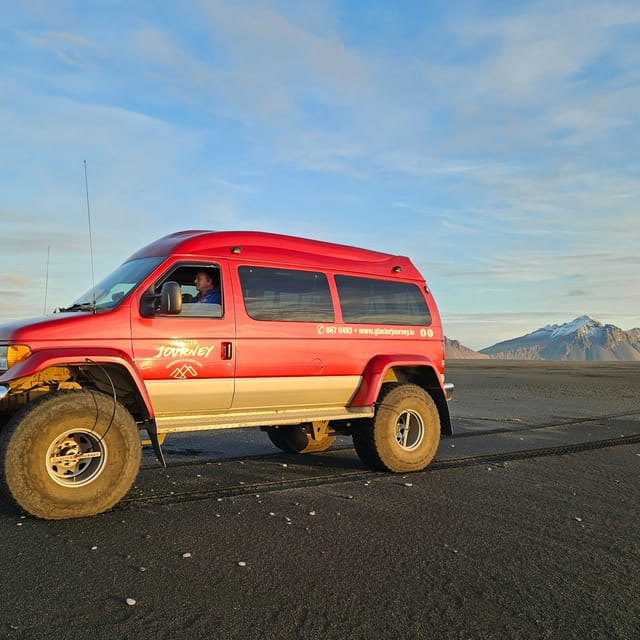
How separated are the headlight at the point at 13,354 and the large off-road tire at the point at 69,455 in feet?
1.28

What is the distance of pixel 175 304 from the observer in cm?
570

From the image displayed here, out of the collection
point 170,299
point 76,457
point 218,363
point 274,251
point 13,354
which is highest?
point 274,251

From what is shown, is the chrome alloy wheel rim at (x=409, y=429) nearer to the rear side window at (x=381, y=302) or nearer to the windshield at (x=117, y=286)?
the rear side window at (x=381, y=302)

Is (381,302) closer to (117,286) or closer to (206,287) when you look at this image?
(206,287)

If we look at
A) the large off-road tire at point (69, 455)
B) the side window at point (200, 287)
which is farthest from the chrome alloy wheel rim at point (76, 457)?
the side window at point (200, 287)

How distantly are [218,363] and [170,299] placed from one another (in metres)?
0.91

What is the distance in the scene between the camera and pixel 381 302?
785 cm

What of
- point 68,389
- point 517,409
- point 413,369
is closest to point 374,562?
point 68,389

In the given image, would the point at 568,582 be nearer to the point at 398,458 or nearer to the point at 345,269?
the point at 398,458

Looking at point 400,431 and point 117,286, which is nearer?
point 117,286

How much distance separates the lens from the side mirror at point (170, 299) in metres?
5.69

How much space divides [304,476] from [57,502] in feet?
9.09

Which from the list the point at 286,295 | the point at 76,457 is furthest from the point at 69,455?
the point at 286,295

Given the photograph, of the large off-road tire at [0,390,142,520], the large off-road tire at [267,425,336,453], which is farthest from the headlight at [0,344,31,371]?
the large off-road tire at [267,425,336,453]
